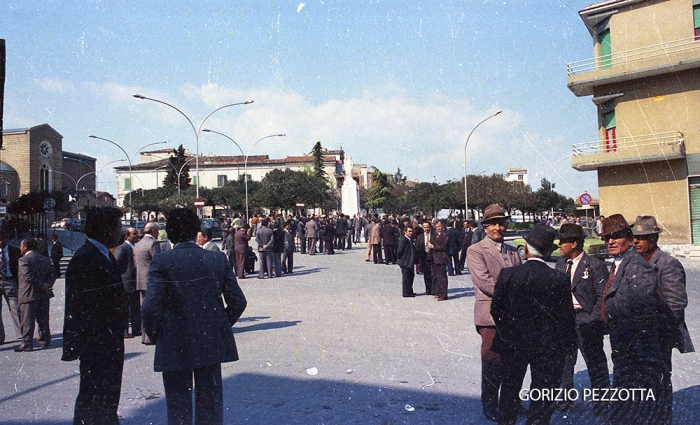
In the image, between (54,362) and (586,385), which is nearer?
(586,385)

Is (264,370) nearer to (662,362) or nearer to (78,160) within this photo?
(662,362)

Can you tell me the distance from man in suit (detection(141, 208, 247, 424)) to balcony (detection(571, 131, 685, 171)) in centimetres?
2506

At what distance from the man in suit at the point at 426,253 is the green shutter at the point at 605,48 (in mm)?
17543

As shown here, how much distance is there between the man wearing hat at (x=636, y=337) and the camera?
408 cm

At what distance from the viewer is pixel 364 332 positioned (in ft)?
27.6

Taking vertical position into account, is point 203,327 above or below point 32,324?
above

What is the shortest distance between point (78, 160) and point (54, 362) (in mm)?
79823

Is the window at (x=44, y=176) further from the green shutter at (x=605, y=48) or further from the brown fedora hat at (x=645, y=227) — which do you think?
the brown fedora hat at (x=645, y=227)

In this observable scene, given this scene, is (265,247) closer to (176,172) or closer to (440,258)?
(440,258)

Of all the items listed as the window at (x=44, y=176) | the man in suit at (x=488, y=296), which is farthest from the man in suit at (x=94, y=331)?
the window at (x=44, y=176)

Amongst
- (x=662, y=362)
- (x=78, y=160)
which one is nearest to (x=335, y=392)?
(x=662, y=362)

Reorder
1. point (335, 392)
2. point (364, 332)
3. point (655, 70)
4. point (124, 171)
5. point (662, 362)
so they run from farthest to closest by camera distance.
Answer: point (124, 171) → point (655, 70) → point (364, 332) → point (335, 392) → point (662, 362)

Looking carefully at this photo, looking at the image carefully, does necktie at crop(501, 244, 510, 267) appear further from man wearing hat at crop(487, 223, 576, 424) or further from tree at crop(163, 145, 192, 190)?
tree at crop(163, 145, 192, 190)

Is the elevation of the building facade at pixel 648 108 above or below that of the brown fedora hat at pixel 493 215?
above
